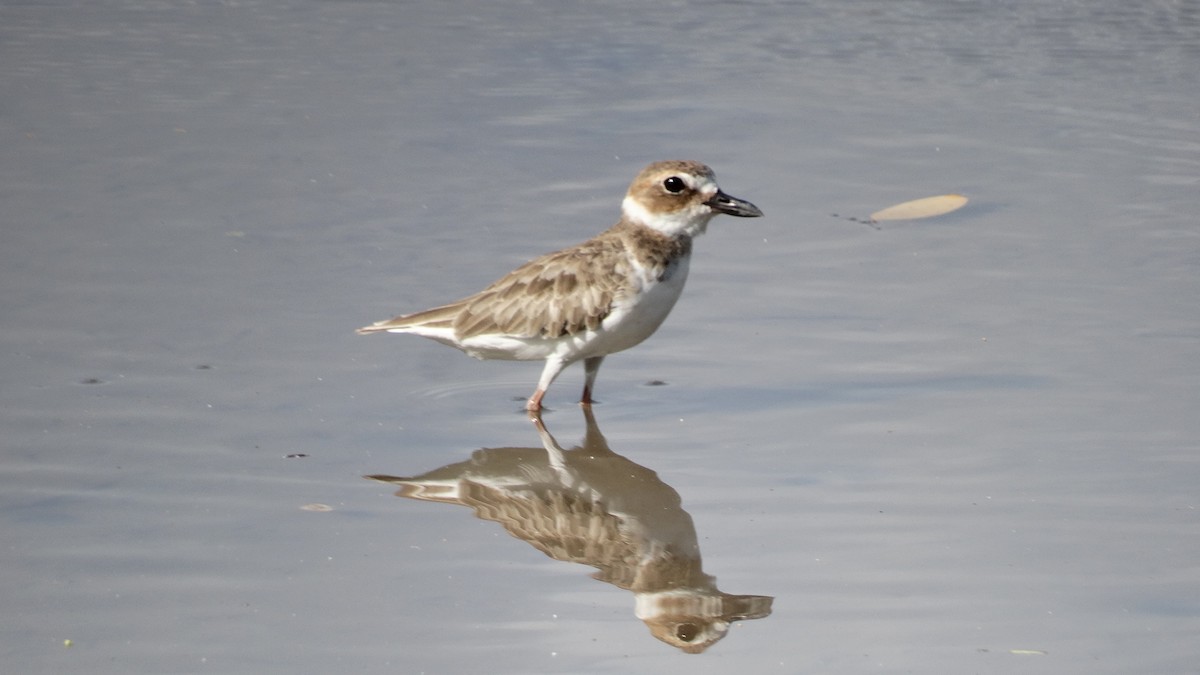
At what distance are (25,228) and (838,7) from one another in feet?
24.9

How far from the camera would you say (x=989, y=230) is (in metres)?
8.81

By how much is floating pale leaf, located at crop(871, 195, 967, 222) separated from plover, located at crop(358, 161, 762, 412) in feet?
7.14

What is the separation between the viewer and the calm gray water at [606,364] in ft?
15.8

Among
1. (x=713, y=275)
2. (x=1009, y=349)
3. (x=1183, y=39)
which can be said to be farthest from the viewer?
(x=1183, y=39)

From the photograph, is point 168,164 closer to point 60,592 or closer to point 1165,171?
point 60,592

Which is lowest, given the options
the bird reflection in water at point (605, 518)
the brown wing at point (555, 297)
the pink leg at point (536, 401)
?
the pink leg at point (536, 401)

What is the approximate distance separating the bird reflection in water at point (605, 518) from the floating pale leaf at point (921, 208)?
3112 mm

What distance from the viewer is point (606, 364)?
7.52 meters

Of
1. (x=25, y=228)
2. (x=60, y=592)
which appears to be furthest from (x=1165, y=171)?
(x=60, y=592)

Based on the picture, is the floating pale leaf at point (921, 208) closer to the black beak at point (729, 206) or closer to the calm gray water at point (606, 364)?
the calm gray water at point (606, 364)

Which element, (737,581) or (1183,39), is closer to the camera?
(737,581)

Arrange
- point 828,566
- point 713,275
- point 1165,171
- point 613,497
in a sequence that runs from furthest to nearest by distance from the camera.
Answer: point 1165,171 → point 713,275 → point 613,497 → point 828,566

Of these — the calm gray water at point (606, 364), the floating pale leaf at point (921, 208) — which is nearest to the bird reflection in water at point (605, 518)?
the calm gray water at point (606, 364)

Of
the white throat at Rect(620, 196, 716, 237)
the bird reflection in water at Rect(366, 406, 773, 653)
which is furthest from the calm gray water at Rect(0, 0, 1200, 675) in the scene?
the white throat at Rect(620, 196, 716, 237)
